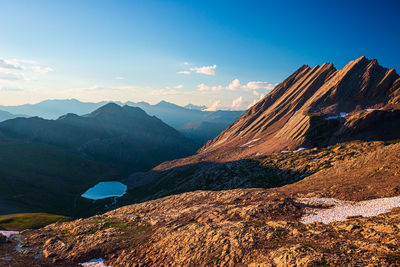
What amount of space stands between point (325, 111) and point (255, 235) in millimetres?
121281

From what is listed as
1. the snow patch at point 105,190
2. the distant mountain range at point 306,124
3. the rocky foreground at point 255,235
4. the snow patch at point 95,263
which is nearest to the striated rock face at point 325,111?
the distant mountain range at point 306,124

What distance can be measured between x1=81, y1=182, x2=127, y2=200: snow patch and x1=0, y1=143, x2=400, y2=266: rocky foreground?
100646 mm

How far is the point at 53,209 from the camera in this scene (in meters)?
123

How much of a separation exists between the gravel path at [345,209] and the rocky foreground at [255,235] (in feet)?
2.07

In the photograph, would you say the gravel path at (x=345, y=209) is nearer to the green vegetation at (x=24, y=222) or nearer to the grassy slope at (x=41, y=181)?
the green vegetation at (x=24, y=222)

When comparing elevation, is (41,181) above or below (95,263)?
below

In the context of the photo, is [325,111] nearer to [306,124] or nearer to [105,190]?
[306,124]

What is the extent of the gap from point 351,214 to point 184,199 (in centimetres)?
4078

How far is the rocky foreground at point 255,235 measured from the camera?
67.0ft

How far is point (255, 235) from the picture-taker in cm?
2627

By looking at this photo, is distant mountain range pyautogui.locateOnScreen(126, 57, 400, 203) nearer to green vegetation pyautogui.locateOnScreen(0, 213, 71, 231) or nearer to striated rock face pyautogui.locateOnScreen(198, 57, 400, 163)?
striated rock face pyautogui.locateOnScreen(198, 57, 400, 163)

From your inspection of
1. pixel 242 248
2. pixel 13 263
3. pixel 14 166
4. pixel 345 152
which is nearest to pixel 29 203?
pixel 14 166

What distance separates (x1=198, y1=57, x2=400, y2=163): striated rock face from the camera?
95250mm

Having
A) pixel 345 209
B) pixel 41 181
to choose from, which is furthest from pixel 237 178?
pixel 41 181
